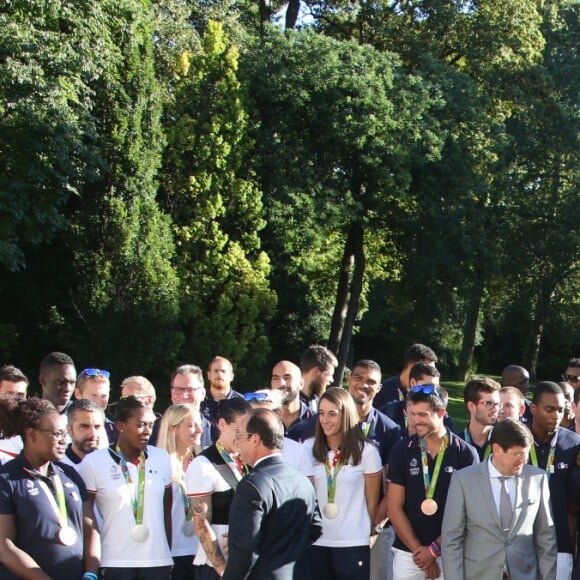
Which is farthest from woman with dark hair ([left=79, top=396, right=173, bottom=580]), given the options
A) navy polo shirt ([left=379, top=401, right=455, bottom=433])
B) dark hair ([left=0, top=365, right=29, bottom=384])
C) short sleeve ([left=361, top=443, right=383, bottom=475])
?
navy polo shirt ([left=379, top=401, right=455, bottom=433])

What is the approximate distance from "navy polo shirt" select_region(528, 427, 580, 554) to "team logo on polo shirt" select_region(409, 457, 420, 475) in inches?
41.4

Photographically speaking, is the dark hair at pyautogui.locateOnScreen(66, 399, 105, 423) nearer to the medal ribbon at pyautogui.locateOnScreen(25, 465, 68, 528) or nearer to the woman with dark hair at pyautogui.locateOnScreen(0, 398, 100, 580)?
the woman with dark hair at pyautogui.locateOnScreen(0, 398, 100, 580)

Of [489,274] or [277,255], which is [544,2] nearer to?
[489,274]

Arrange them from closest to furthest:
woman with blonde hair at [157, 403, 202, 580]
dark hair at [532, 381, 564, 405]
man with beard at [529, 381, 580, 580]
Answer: woman with blonde hair at [157, 403, 202, 580], man with beard at [529, 381, 580, 580], dark hair at [532, 381, 564, 405]

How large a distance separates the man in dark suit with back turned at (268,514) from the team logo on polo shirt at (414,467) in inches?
50.0

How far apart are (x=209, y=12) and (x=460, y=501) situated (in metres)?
24.7

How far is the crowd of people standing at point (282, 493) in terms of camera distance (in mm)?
5305

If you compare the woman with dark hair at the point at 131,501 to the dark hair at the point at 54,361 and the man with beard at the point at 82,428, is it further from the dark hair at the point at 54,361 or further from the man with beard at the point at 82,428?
the dark hair at the point at 54,361

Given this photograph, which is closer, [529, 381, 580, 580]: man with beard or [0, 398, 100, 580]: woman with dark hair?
[0, 398, 100, 580]: woman with dark hair

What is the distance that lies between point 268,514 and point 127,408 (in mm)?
1583

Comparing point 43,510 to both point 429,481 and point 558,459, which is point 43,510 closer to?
point 429,481

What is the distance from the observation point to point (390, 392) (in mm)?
9484

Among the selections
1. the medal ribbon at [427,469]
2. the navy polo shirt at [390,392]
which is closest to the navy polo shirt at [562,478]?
the medal ribbon at [427,469]

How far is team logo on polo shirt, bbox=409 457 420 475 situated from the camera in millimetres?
6508
